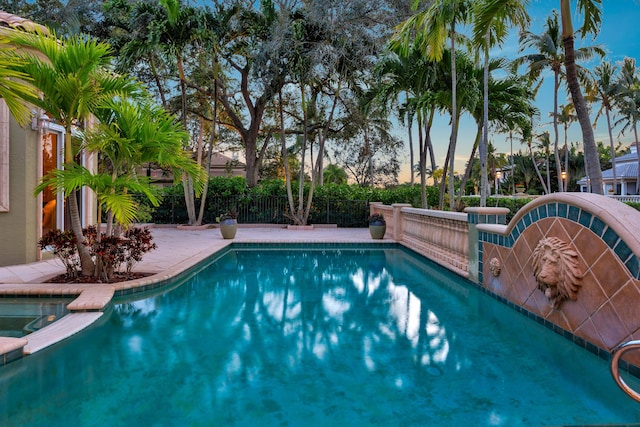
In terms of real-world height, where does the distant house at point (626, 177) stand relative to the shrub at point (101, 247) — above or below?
above

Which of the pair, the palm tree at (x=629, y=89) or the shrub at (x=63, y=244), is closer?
the shrub at (x=63, y=244)

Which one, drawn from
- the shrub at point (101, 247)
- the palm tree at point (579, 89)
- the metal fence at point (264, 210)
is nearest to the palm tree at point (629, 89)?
the metal fence at point (264, 210)

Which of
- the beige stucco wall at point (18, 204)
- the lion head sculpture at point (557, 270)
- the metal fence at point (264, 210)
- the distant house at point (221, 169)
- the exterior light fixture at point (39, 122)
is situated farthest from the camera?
the distant house at point (221, 169)

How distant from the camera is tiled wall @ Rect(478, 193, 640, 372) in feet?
10.8

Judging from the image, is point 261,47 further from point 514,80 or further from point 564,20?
point 564,20

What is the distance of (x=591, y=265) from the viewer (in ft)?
12.2

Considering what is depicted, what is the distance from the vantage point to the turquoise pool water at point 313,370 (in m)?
2.68

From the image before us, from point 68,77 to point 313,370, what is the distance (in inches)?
181

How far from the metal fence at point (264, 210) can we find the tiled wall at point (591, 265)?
12357 millimetres

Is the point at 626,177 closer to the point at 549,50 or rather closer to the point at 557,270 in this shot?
the point at 549,50

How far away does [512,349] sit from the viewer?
13.0 feet

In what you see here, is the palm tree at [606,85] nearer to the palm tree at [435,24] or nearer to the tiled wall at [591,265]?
the palm tree at [435,24]

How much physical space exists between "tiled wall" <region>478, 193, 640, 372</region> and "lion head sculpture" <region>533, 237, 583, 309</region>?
54 millimetres

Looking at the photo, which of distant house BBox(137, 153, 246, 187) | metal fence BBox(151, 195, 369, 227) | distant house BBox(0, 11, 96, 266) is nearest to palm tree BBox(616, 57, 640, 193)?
metal fence BBox(151, 195, 369, 227)
